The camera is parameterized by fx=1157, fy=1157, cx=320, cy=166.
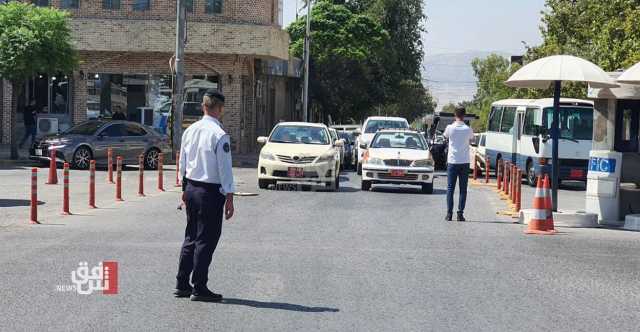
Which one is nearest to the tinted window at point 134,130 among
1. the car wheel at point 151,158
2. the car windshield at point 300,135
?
A: the car wheel at point 151,158

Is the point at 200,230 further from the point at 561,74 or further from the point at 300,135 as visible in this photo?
the point at 300,135

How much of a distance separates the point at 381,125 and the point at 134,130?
897cm

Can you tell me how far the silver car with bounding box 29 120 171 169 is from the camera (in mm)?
32188

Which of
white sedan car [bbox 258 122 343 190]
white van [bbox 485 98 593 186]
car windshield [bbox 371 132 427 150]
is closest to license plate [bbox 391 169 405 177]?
white sedan car [bbox 258 122 343 190]

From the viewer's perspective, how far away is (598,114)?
20.2 m

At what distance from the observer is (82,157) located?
3238 cm

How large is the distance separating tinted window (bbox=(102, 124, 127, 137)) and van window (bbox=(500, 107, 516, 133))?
11840mm

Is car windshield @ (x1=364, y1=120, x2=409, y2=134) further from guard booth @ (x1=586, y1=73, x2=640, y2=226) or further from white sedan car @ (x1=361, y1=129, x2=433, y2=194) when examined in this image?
guard booth @ (x1=586, y1=73, x2=640, y2=226)

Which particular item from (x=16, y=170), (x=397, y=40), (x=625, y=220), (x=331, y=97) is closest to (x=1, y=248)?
(x=625, y=220)

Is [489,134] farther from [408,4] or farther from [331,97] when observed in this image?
[408,4]

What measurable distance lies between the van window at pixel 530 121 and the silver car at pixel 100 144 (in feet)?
35.2

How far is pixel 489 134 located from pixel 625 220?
2023 centimetres

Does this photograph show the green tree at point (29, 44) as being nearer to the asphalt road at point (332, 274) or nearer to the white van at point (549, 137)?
the white van at point (549, 137)

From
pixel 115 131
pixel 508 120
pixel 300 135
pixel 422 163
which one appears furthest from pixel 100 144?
pixel 508 120
